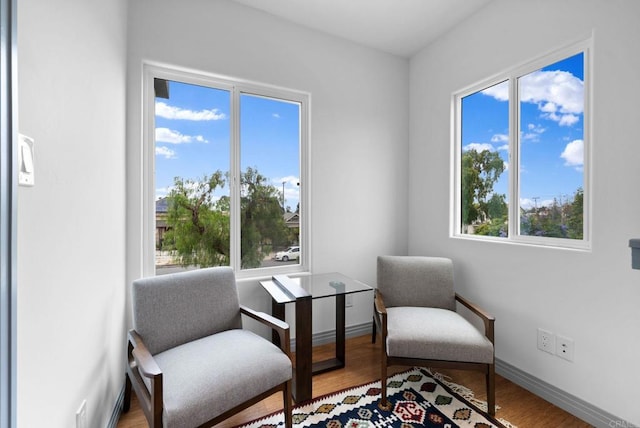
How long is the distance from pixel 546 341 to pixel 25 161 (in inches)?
106

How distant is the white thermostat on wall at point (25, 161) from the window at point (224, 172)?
129 cm

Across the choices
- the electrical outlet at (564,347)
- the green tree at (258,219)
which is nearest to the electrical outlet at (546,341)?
the electrical outlet at (564,347)

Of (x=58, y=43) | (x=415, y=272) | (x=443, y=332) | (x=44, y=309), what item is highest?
(x=58, y=43)

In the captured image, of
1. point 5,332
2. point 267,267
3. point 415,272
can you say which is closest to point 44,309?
point 5,332

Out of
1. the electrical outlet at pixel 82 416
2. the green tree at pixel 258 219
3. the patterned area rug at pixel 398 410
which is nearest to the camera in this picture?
the electrical outlet at pixel 82 416

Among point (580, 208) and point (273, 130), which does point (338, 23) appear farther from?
point (580, 208)

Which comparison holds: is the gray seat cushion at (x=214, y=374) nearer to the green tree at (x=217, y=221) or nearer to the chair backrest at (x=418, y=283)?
the green tree at (x=217, y=221)

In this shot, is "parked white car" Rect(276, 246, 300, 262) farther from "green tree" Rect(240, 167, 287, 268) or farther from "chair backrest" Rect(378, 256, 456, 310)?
"chair backrest" Rect(378, 256, 456, 310)

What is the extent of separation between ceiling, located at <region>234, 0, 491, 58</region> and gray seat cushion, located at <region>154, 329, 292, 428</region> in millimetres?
2458

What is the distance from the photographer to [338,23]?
247 centimetres

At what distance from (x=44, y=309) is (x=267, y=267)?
5.33ft

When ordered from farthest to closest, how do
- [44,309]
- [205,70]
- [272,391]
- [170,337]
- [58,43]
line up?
[205,70]
[170,337]
[272,391]
[58,43]
[44,309]

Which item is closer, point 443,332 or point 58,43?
point 58,43

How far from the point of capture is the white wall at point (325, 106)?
1987mm
